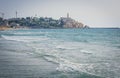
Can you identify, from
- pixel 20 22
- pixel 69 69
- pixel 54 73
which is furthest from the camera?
pixel 20 22

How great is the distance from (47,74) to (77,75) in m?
1.48

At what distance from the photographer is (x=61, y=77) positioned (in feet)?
35.0

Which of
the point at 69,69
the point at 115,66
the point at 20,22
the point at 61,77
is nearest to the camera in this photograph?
the point at 61,77

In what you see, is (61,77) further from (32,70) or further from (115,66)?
(115,66)

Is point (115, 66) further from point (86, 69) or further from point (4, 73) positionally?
point (4, 73)

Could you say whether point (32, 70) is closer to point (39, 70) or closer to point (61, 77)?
point (39, 70)

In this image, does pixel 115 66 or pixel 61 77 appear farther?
pixel 115 66

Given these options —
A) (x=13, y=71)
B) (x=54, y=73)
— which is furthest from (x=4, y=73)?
(x=54, y=73)

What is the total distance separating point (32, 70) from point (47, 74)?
3.90 feet

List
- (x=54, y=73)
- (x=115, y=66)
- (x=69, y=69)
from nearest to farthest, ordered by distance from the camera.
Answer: (x=54, y=73), (x=69, y=69), (x=115, y=66)

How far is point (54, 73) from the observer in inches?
451

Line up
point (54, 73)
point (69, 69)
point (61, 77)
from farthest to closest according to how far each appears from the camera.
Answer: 1. point (69, 69)
2. point (54, 73)
3. point (61, 77)

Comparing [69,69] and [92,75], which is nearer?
[92,75]

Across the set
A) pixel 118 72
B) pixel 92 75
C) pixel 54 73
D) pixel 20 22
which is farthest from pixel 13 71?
pixel 20 22
